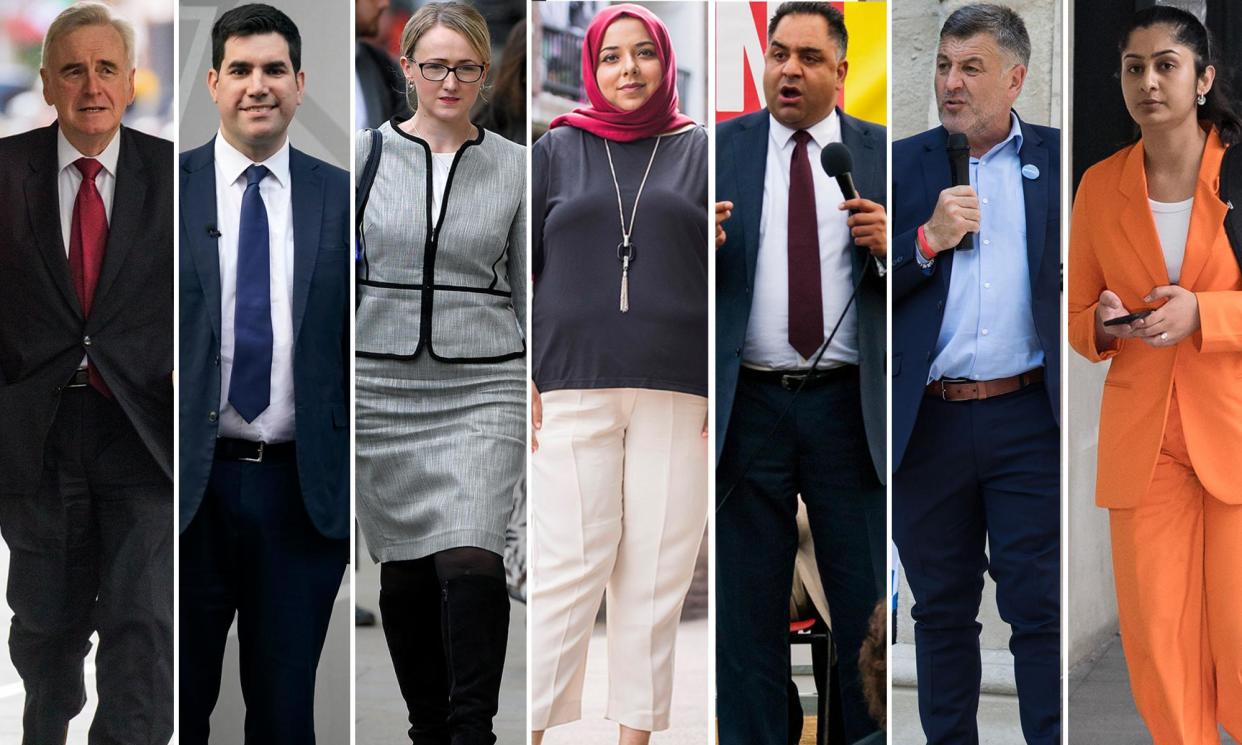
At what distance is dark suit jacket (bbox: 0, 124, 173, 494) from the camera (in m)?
5.23

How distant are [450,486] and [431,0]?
4.79 ft

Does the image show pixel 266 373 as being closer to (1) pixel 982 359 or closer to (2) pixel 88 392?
(2) pixel 88 392

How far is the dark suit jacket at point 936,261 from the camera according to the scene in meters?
5.21

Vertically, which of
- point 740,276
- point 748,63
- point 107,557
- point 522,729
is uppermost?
point 748,63

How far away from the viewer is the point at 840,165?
17.0 feet

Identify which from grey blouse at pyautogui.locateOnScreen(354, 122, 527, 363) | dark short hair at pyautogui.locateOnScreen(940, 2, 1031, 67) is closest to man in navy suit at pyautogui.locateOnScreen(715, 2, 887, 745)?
dark short hair at pyautogui.locateOnScreen(940, 2, 1031, 67)

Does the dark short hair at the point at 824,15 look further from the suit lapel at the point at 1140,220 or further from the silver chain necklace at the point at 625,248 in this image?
the suit lapel at the point at 1140,220

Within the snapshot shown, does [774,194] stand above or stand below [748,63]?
below

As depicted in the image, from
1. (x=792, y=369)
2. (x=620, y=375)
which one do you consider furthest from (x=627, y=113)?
(x=792, y=369)

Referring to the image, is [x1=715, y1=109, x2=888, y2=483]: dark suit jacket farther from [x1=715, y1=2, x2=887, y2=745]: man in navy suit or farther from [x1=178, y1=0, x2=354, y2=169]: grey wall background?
[x1=178, y1=0, x2=354, y2=169]: grey wall background

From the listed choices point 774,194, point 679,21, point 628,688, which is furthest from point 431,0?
point 628,688

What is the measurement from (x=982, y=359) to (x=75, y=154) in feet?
9.19

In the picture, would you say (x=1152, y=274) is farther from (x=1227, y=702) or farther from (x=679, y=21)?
(x=679, y=21)

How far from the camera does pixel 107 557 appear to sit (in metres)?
5.29
